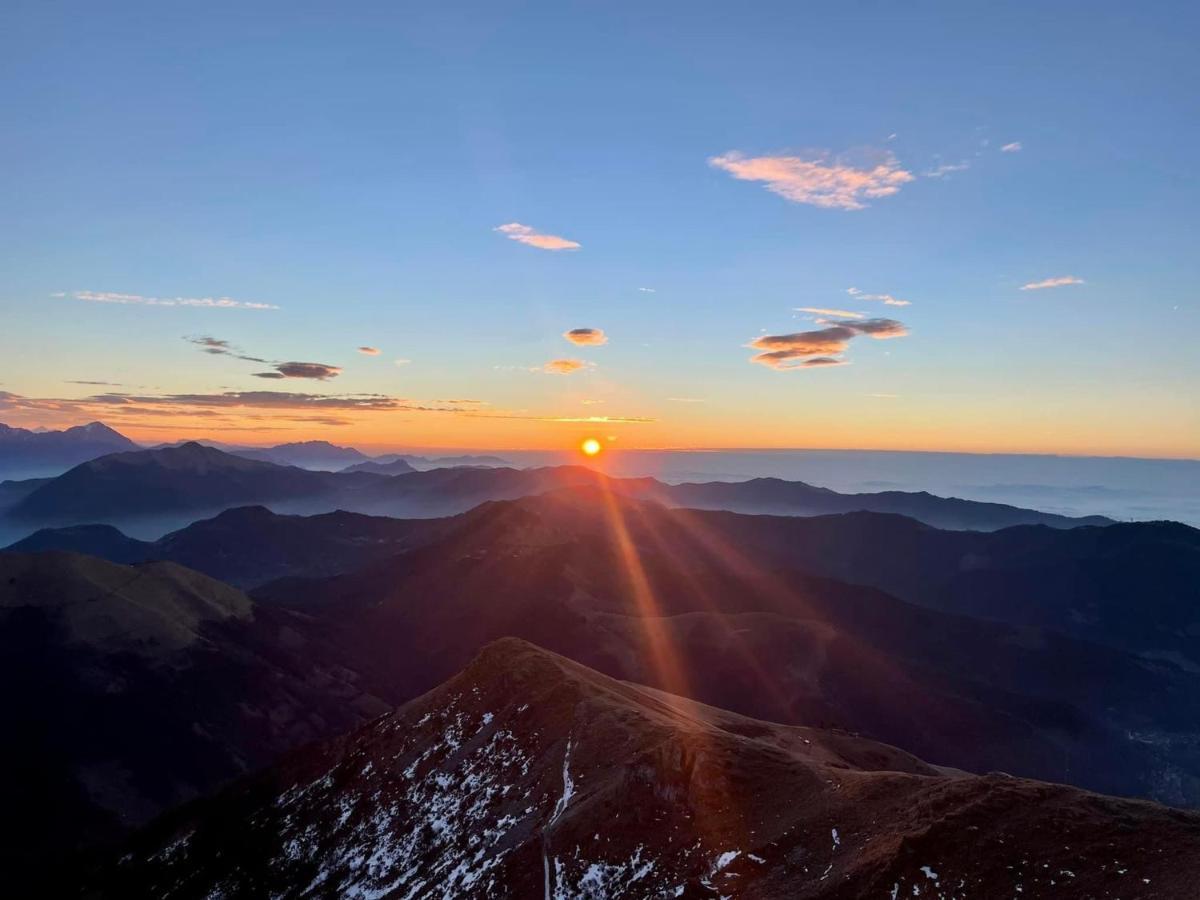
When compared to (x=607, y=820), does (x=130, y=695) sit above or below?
below

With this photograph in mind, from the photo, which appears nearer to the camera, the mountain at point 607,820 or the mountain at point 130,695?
the mountain at point 607,820

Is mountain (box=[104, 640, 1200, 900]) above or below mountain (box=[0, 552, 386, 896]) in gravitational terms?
above

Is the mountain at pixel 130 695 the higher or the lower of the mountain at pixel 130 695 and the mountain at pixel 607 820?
the lower

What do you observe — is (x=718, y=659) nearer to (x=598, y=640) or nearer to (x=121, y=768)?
(x=598, y=640)

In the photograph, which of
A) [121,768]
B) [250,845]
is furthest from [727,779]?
[121,768]

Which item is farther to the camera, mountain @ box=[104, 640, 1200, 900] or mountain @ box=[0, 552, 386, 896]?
mountain @ box=[0, 552, 386, 896]
